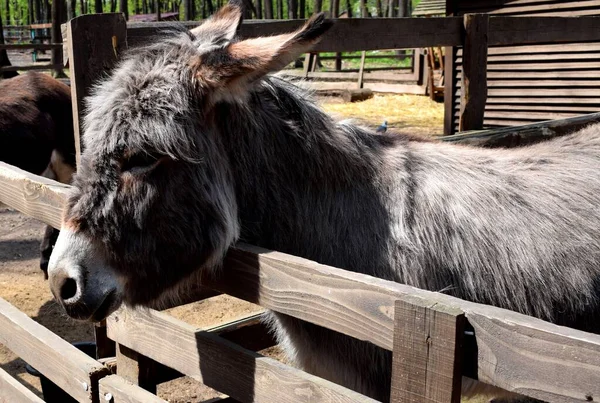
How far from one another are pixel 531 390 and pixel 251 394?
1093 mm

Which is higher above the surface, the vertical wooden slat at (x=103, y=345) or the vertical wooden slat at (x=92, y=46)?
the vertical wooden slat at (x=92, y=46)

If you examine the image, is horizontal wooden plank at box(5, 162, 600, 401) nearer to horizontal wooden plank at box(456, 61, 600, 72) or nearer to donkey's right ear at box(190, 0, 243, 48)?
Answer: donkey's right ear at box(190, 0, 243, 48)

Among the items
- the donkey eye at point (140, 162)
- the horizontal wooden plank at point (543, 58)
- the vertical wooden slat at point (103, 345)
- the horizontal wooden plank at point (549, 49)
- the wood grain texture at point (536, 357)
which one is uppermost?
the horizontal wooden plank at point (549, 49)

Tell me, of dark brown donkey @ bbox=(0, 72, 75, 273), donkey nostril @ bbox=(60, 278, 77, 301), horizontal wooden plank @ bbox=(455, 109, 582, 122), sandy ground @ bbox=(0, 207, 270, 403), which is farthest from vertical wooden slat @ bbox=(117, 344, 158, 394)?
horizontal wooden plank @ bbox=(455, 109, 582, 122)

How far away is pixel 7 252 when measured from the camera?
7961 mm

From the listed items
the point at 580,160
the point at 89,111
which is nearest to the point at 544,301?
the point at 580,160

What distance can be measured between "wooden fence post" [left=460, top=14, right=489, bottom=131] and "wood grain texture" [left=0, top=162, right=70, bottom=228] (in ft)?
11.0

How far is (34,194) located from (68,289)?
1152 mm

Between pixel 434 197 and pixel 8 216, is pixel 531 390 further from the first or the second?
pixel 8 216

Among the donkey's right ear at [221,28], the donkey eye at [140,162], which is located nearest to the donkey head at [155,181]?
the donkey eye at [140,162]

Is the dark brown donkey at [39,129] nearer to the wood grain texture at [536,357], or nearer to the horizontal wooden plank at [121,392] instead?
the horizontal wooden plank at [121,392]

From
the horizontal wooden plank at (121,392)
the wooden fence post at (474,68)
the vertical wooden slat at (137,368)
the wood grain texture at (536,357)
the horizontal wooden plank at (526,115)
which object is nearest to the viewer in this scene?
the wood grain texture at (536,357)

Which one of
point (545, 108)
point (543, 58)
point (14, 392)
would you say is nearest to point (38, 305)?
point (14, 392)

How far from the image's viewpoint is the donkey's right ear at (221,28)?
2.53 m
